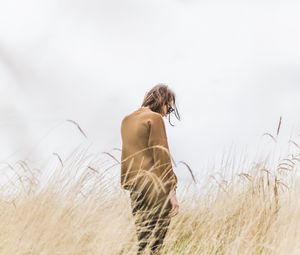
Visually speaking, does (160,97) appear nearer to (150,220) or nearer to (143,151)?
(143,151)

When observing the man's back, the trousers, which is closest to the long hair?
the man's back

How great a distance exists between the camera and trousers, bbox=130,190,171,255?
4.03m

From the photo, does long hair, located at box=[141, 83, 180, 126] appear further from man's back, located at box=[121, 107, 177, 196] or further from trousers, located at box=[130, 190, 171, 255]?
trousers, located at box=[130, 190, 171, 255]

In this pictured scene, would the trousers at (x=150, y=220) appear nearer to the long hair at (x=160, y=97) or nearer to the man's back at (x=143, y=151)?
the man's back at (x=143, y=151)

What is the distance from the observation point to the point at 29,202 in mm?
4316

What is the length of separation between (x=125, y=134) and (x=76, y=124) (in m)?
0.47

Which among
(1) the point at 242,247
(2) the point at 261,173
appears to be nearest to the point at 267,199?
(2) the point at 261,173

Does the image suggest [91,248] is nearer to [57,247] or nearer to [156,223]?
[57,247]

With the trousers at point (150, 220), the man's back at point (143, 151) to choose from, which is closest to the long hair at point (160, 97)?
the man's back at point (143, 151)

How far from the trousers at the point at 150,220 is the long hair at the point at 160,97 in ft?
1.66

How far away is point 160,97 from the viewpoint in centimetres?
410

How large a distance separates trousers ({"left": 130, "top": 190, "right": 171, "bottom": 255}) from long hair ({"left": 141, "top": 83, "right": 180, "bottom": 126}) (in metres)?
0.51

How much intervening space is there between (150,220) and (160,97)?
0.77m

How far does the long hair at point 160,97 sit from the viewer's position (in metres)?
4.11
